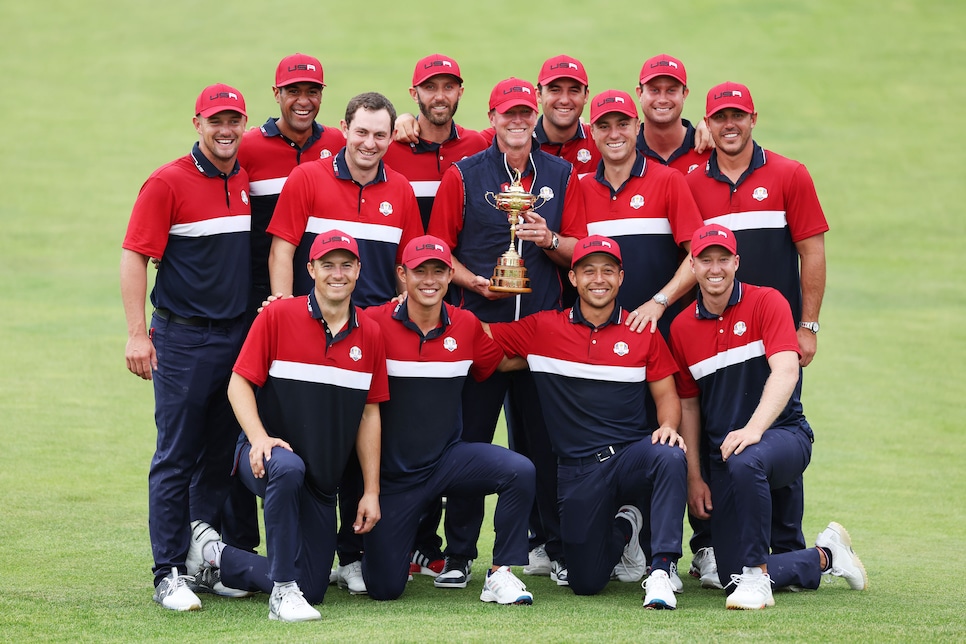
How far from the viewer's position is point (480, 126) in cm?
2553

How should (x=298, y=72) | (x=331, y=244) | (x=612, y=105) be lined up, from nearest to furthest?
(x=331, y=244), (x=612, y=105), (x=298, y=72)

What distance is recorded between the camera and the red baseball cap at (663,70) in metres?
7.87

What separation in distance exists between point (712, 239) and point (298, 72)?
2702 millimetres

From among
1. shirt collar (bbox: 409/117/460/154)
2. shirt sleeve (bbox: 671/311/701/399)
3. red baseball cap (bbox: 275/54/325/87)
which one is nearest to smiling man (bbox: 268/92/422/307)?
red baseball cap (bbox: 275/54/325/87)

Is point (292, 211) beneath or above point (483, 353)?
above

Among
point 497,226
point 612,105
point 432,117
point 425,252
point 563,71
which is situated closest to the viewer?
point 425,252

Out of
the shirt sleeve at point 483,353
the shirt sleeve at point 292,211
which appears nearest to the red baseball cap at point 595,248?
the shirt sleeve at point 483,353

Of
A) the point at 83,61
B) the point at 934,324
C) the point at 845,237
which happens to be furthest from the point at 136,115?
the point at 934,324

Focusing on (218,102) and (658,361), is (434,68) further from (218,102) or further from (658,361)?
(658,361)

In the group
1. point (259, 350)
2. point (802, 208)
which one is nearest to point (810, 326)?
point (802, 208)

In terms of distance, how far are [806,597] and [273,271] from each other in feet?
11.5

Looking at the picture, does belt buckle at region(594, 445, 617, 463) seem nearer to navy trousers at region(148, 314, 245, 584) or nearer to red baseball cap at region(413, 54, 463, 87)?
navy trousers at region(148, 314, 245, 584)

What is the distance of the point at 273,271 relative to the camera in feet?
23.9

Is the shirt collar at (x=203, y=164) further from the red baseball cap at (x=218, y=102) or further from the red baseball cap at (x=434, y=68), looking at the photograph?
the red baseball cap at (x=434, y=68)
